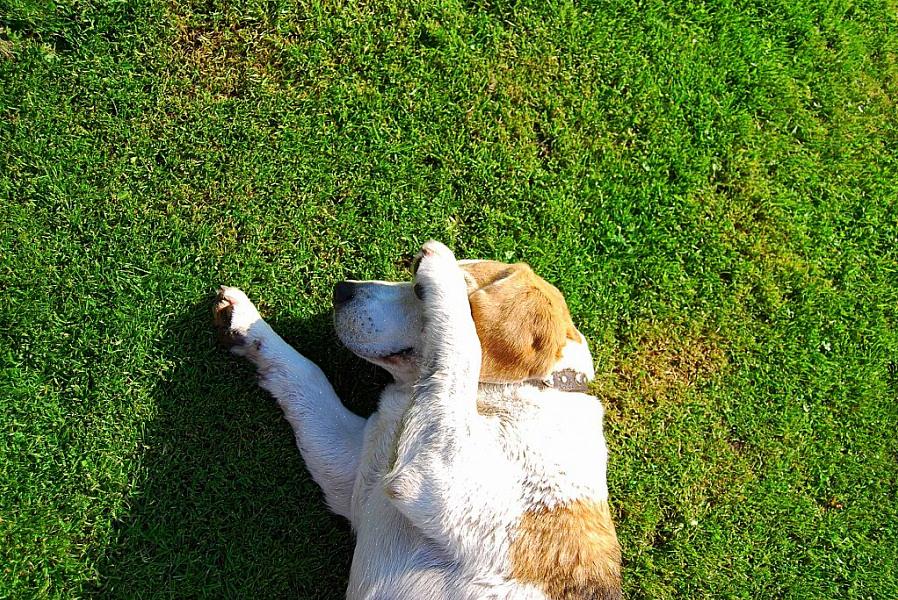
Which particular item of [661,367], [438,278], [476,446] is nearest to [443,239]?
[438,278]

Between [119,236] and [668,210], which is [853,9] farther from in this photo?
[119,236]

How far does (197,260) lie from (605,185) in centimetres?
295

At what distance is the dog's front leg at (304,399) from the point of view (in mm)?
3959

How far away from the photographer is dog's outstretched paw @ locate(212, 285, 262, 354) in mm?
4035

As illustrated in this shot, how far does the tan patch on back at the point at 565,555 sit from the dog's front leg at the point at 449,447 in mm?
142

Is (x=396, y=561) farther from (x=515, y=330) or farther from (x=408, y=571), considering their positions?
(x=515, y=330)

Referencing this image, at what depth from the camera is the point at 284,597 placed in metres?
4.13

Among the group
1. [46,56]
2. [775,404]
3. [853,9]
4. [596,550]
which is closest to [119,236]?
[46,56]

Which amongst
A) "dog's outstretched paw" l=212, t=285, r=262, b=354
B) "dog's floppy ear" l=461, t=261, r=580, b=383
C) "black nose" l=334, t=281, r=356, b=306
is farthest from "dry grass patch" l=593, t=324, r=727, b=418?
"dog's outstretched paw" l=212, t=285, r=262, b=354

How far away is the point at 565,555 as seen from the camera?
326cm

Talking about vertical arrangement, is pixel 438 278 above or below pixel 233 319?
above

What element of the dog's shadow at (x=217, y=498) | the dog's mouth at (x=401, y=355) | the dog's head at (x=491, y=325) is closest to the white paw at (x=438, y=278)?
the dog's head at (x=491, y=325)

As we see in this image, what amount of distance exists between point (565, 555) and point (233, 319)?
2291 millimetres

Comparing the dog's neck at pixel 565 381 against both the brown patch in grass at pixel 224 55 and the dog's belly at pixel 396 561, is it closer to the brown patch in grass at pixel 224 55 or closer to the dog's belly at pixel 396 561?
the dog's belly at pixel 396 561
